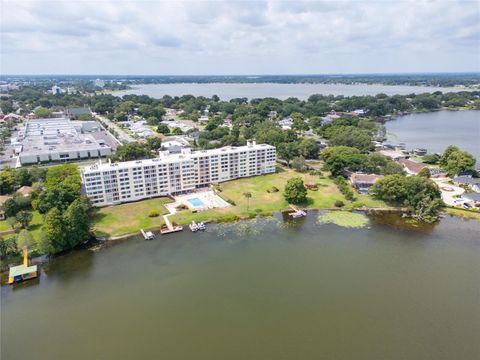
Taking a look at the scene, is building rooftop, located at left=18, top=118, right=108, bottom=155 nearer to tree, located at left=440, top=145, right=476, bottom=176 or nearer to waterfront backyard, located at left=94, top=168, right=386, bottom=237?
waterfront backyard, located at left=94, top=168, right=386, bottom=237

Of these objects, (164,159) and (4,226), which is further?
(164,159)

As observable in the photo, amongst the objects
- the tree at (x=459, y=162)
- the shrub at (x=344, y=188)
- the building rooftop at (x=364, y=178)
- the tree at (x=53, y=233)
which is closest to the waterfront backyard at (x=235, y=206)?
the shrub at (x=344, y=188)

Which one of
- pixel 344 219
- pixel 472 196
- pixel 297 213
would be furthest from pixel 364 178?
pixel 297 213

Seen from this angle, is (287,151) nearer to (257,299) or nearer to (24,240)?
(257,299)

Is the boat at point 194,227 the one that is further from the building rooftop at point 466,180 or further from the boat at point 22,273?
the building rooftop at point 466,180

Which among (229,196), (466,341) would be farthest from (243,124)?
(466,341)

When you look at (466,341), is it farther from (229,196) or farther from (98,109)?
(98,109)
